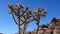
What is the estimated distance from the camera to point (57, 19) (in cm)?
4978

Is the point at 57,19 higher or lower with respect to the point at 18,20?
higher

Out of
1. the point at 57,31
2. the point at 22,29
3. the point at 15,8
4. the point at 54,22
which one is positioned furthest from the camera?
the point at 54,22

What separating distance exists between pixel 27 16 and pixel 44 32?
50.8ft

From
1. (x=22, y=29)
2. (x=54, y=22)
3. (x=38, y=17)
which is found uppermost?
(x=54, y=22)

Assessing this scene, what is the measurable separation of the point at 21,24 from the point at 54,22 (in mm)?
18091

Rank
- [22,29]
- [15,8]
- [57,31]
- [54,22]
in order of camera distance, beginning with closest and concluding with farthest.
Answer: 1. [15,8]
2. [22,29]
3. [57,31]
4. [54,22]

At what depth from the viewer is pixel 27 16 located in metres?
33.3

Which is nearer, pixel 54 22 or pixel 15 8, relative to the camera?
pixel 15 8

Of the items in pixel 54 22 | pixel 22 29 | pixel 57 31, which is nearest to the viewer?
pixel 22 29

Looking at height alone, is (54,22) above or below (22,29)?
above

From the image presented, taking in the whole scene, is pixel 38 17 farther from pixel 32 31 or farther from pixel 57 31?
pixel 32 31

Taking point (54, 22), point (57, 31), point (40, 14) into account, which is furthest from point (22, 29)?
point (54, 22)

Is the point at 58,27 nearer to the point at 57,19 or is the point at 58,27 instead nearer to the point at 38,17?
the point at 57,19

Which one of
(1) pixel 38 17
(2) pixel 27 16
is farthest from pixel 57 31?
(2) pixel 27 16
